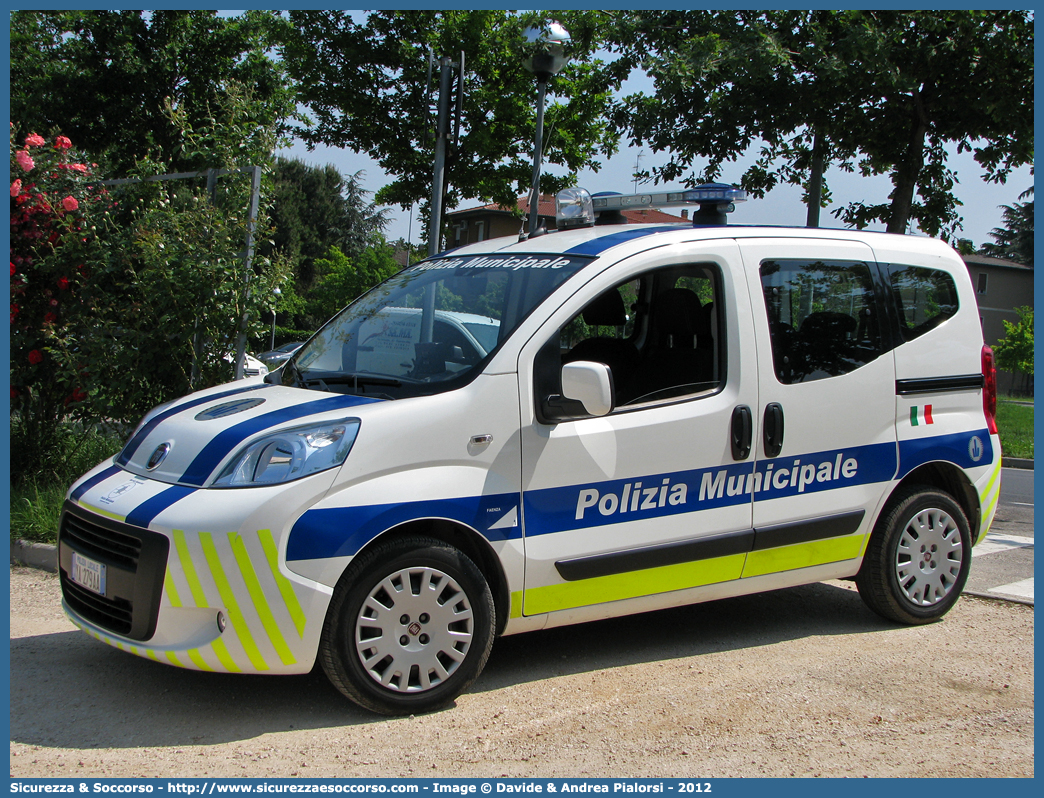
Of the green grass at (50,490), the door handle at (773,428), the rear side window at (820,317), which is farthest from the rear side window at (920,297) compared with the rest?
the green grass at (50,490)

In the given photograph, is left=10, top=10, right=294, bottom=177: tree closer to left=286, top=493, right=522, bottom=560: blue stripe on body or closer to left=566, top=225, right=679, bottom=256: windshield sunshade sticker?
left=566, top=225, right=679, bottom=256: windshield sunshade sticker

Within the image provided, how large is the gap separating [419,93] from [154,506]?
1662 cm

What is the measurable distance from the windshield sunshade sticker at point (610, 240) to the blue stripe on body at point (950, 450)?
1.67m

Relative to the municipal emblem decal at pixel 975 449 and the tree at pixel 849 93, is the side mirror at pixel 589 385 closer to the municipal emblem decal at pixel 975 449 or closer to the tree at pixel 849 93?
the municipal emblem decal at pixel 975 449

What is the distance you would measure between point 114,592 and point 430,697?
4.21ft

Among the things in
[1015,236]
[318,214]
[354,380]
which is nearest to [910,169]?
[354,380]

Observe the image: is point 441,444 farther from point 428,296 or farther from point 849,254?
point 849,254

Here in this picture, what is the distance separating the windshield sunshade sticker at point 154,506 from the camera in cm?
356

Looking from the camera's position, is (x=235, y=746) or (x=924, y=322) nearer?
(x=235, y=746)

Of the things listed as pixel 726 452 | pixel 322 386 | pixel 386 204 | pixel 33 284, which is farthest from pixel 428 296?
pixel 386 204

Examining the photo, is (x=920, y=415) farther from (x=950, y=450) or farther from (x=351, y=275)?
(x=351, y=275)

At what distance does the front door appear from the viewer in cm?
399

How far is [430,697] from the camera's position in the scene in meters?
3.79

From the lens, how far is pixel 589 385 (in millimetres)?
3791
